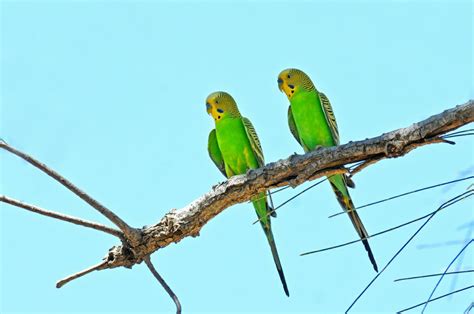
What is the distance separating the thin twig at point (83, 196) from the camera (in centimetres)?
301

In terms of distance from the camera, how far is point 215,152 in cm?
534

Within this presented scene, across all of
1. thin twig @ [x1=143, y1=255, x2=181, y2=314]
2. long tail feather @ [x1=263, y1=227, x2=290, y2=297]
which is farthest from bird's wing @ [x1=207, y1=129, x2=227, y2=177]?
thin twig @ [x1=143, y1=255, x2=181, y2=314]

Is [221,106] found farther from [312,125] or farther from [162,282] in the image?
[162,282]

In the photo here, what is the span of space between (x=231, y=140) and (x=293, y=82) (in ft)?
2.04

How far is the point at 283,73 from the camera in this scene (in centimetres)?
526

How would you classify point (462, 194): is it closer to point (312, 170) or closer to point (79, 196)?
point (312, 170)

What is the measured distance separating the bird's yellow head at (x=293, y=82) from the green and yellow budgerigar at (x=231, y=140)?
1.19ft

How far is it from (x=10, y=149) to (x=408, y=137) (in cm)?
165

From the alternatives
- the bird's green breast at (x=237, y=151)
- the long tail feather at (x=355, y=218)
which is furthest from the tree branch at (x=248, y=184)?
the bird's green breast at (x=237, y=151)

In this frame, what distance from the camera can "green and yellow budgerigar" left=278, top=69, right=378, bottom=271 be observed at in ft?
16.2

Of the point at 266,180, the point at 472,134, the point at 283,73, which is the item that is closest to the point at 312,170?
the point at 266,180

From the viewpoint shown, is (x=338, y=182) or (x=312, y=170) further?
(x=338, y=182)

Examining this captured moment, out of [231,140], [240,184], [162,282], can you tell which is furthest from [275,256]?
[162,282]

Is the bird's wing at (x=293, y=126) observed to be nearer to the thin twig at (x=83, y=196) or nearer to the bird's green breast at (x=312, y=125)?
the bird's green breast at (x=312, y=125)
